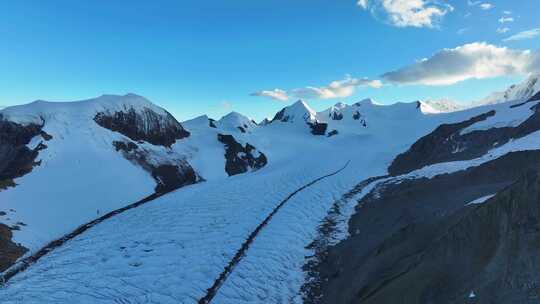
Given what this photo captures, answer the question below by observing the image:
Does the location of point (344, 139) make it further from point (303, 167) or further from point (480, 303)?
point (480, 303)

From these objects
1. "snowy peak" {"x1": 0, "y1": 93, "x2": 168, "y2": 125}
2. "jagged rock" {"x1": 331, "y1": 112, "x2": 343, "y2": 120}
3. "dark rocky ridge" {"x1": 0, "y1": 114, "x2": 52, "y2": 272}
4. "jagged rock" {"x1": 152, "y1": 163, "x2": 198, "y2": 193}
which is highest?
"snowy peak" {"x1": 0, "y1": 93, "x2": 168, "y2": 125}

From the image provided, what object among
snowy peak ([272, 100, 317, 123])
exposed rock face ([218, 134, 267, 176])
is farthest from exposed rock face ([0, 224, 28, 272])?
snowy peak ([272, 100, 317, 123])

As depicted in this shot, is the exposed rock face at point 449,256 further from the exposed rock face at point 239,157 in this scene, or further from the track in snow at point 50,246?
the exposed rock face at point 239,157

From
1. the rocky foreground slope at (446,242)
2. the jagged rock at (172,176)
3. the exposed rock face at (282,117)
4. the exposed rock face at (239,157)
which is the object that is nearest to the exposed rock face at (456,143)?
the rocky foreground slope at (446,242)

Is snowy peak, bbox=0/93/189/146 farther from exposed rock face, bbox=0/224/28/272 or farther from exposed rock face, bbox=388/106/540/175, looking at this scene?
exposed rock face, bbox=388/106/540/175

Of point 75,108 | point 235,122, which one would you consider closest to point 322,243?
point 75,108
